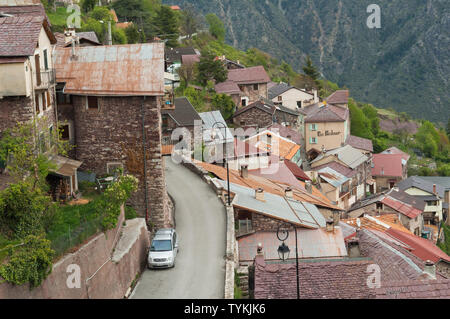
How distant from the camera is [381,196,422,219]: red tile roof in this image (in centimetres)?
5731

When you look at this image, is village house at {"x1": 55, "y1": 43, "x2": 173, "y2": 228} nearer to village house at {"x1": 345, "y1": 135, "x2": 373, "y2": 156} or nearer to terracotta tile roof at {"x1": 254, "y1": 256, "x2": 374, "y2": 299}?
terracotta tile roof at {"x1": 254, "y1": 256, "x2": 374, "y2": 299}

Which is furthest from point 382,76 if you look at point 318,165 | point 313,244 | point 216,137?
point 313,244

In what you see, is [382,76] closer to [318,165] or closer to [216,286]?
[318,165]

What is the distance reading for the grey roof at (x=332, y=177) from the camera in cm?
5917

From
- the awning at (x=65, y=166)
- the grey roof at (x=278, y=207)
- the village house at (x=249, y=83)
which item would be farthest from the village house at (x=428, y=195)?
the awning at (x=65, y=166)

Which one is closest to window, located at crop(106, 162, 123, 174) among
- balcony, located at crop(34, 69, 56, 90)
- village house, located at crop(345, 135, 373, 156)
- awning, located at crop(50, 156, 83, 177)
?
awning, located at crop(50, 156, 83, 177)

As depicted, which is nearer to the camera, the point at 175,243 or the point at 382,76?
the point at 175,243

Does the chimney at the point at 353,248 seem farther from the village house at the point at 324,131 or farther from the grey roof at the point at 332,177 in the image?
the village house at the point at 324,131

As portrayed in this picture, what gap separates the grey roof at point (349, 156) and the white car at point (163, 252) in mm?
42419

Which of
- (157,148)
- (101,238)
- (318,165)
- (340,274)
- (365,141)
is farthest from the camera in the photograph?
(365,141)

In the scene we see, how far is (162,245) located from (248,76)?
62.1 m

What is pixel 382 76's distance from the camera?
196125 millimetres

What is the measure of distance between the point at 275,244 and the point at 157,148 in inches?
309

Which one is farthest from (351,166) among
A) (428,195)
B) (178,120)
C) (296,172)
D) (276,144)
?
(178,120)
